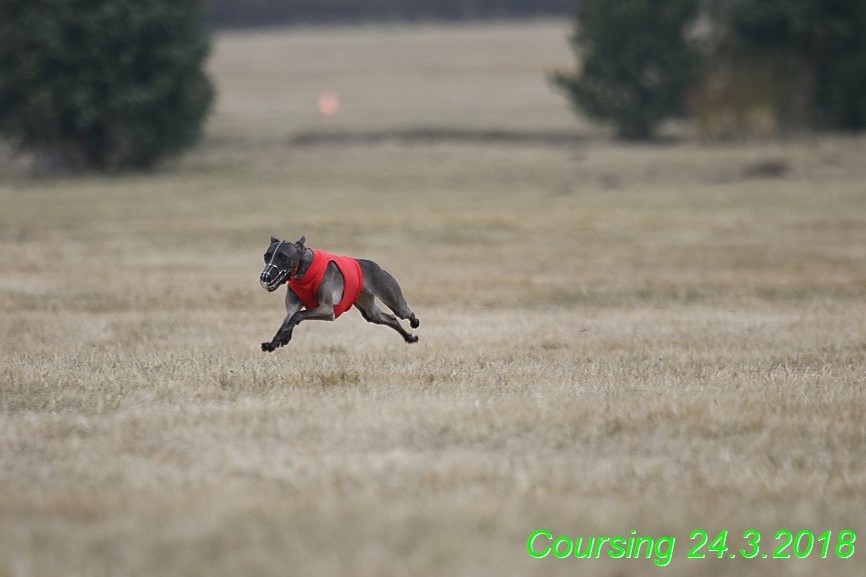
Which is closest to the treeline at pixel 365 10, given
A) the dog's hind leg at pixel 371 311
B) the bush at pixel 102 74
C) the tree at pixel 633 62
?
the tree at pixel 633 62

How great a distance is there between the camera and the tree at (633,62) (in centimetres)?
4875

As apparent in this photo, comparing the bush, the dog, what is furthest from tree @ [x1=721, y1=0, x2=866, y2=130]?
the dog

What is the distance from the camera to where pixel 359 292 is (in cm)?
1040

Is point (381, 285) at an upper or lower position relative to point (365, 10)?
upper

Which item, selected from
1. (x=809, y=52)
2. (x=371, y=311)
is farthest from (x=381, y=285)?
(x=809, y=52)

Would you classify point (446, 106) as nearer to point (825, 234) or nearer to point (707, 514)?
point (825, 234)

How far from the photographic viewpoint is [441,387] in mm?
9383

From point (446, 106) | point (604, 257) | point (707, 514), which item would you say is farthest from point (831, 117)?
point (707, 514)

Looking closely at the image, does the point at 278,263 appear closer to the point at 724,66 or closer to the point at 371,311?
the point at 371,311

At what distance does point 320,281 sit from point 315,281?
4cm

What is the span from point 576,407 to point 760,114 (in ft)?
135

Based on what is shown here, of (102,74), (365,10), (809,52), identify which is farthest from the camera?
(365,10)

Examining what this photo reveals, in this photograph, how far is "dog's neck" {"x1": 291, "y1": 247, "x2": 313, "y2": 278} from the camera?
9789mm

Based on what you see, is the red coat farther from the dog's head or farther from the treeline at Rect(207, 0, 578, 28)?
the treeline at Rect(207, 0, 578, 28)
